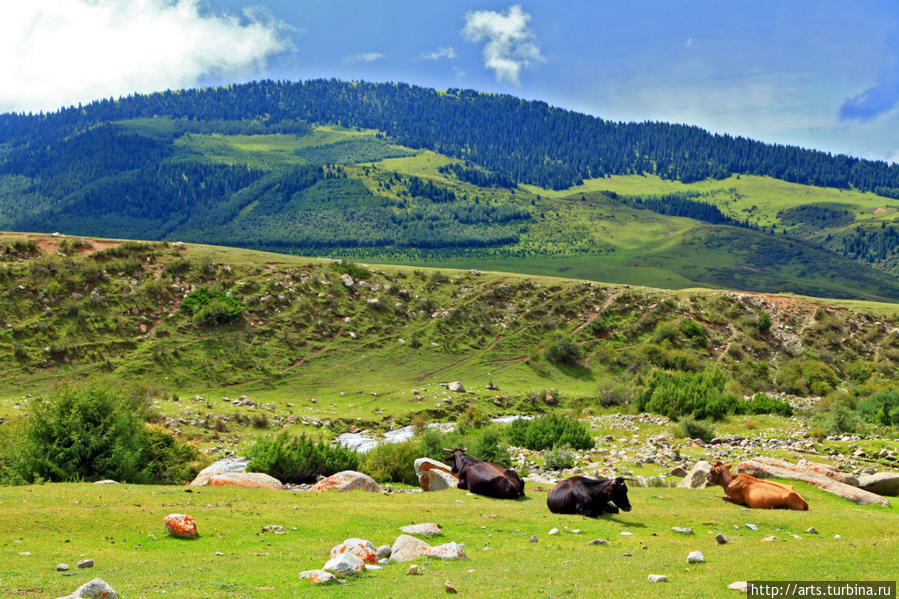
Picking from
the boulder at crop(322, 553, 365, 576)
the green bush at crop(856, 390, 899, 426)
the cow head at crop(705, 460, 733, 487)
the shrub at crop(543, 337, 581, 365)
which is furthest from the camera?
the shrub at crop(543, 337, 581, 365)

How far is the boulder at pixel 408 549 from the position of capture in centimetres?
966

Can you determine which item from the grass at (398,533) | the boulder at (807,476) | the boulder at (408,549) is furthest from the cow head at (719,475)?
the boulder at (408,549)

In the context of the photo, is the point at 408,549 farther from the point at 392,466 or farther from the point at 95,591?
the point at 392,466

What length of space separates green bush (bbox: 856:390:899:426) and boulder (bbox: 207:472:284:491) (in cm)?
2802

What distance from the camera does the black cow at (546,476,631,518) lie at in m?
13.5

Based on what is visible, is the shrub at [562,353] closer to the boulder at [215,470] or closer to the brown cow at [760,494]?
the boulder at [215,470]

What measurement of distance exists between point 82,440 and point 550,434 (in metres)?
17.5

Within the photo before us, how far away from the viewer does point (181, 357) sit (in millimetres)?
39969

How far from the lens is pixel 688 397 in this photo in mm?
33406

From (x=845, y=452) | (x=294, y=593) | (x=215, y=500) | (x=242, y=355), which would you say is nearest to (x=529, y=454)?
(x=845, y=452)

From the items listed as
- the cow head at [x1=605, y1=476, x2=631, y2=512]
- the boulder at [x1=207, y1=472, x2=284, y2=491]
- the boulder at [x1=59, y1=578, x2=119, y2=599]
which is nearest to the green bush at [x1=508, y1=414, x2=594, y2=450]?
the cow head at [x1=605, y1=476, x2=631, y2=512]

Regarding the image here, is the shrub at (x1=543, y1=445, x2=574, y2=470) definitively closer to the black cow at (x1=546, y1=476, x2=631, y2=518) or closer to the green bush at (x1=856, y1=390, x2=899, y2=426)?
the black cow at (x1=546, y1=476, x2=631, y2=518)

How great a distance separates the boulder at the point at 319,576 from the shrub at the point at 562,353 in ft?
150

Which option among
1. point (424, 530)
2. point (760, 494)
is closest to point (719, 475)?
point (760, 494)
